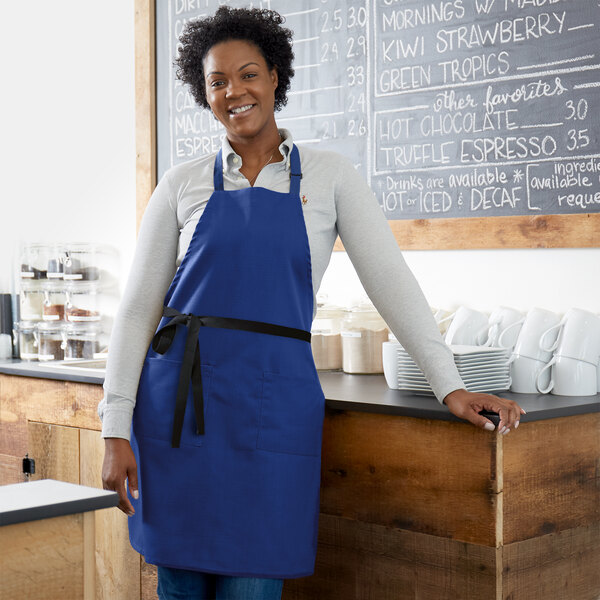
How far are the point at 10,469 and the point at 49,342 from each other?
50cm

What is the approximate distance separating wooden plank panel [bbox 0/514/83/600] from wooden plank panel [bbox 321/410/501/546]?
889 millimetres

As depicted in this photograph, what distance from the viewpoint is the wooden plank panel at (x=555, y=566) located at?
5.87 ft

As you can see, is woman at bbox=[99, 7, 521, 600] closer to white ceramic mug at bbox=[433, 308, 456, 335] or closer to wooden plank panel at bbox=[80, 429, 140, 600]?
white ceramic mug at bbox=[433, 308, 456, 335]

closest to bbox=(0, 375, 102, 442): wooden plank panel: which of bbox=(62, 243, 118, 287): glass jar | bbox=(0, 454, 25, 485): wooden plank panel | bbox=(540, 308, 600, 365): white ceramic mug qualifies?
bbox=(0, 454, 25, 485): wooden plank panel

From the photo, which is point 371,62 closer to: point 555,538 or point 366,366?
point 366,366

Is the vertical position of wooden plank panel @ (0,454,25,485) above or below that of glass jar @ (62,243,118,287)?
below

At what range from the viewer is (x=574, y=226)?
7.63ft

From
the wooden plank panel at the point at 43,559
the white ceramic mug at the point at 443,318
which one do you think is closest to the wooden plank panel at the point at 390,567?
the white ceramic mug at the point at 443,318

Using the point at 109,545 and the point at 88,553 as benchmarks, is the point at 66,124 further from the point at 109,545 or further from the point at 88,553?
the point at 88,553

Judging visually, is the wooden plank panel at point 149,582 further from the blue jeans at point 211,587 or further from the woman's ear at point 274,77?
the woman's ear at point 274,77

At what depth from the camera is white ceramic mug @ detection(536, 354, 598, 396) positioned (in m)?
2.05

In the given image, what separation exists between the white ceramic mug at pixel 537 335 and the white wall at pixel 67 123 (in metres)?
1.76

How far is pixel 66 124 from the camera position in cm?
365

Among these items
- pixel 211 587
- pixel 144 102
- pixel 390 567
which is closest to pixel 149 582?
pixel 211 587
